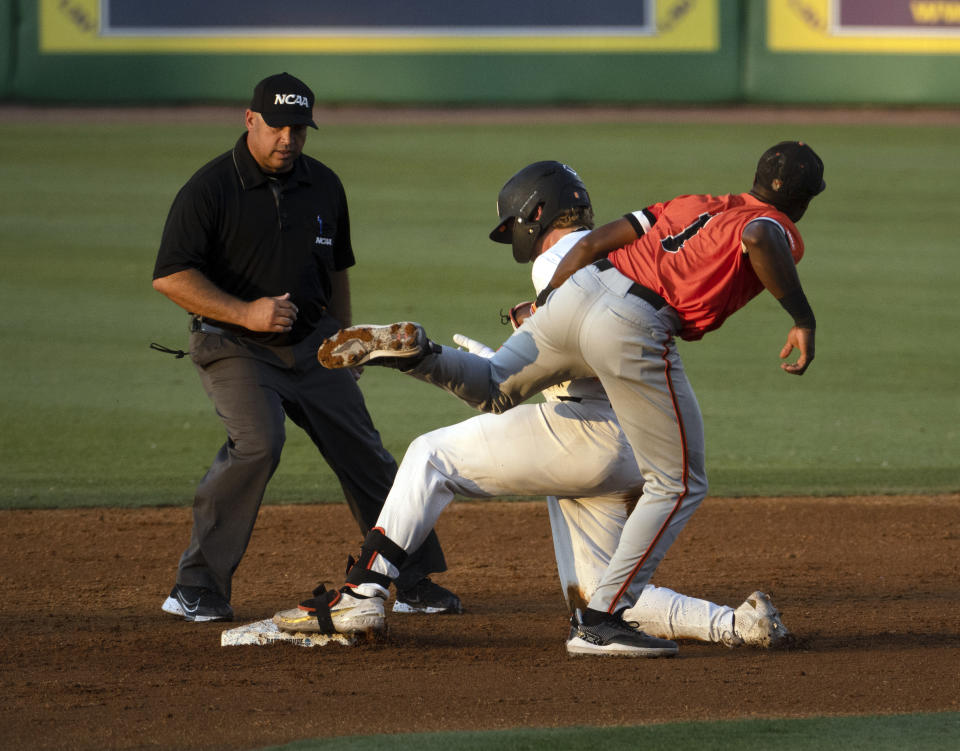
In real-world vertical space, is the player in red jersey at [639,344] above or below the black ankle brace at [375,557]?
above

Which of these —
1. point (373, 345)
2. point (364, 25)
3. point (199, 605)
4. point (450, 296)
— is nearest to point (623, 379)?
point (373, 345)

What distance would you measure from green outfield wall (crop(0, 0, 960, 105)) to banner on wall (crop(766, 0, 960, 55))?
0.02 metres

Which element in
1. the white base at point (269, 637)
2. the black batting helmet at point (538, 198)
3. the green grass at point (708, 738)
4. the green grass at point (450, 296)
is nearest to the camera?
the green grass at point (708, 738)

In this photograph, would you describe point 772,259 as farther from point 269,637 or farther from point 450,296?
point 450,296

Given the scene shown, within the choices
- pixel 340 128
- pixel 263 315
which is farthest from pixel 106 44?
pixel 263 315

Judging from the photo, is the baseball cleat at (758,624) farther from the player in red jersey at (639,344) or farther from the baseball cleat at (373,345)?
the baseball cleat at (373,345)

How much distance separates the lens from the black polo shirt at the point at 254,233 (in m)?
4.79

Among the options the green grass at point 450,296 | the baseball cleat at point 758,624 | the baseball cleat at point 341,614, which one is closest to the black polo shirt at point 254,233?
the baseball cleat at point 341,614

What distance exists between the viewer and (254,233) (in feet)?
16.0

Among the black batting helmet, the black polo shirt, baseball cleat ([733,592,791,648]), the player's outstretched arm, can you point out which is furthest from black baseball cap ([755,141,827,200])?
the black polo shirt

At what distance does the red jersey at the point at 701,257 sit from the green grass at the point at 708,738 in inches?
47.7

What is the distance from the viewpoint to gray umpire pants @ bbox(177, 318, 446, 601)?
4.78 metres

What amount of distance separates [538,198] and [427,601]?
5.03 feet

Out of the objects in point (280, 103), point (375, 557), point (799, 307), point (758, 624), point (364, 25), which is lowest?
point (758, 624)
